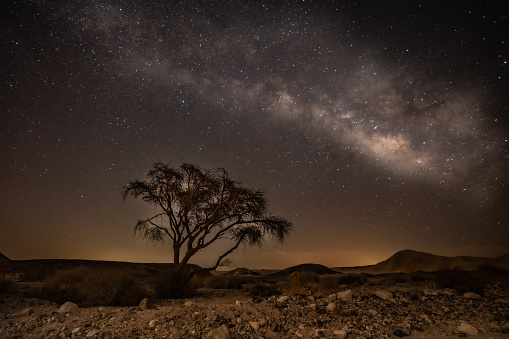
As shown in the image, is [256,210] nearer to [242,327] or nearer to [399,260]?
[242,327]

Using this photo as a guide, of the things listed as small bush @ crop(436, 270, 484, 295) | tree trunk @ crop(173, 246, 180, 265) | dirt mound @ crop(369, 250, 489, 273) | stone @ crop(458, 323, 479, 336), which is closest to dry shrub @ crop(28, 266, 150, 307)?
tree trunk @ crop(173, 246, 180, 265)

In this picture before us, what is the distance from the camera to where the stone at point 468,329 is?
6832mm

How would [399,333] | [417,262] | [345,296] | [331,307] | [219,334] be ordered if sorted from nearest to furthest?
[219,334]
[399,333]
[331,307]
[345,296]
[417,262]

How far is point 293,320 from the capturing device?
7.94 metres

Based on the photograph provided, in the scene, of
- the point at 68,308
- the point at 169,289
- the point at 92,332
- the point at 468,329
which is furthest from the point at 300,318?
the point at 169,289

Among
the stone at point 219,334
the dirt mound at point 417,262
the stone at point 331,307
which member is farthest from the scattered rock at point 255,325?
the dirt mound at point 417,262

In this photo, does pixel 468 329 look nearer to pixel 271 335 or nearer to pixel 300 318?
pixel 300 318

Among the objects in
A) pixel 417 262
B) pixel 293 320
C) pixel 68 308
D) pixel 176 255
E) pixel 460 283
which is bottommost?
pixel 417 262

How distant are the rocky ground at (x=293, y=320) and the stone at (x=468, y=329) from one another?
0.07 ft

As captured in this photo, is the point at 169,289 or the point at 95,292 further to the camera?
the point at 169,289

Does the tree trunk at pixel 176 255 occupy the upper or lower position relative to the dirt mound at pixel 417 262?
upper

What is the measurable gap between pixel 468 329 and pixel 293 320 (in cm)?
428

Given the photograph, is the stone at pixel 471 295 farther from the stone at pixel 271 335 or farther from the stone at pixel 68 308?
the stone at pixel 68 308

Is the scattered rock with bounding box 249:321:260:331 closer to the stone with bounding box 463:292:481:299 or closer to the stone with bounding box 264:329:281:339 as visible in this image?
the stone with bounding box 264:329:281:339
